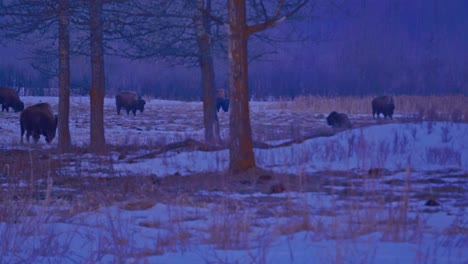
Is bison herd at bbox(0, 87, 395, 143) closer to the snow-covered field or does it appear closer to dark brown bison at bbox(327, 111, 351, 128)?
dark brown bison at bbox(327, 111, 351, 128)

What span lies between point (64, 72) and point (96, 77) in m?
0.77

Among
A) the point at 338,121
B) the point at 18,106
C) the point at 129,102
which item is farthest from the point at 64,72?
the point at 129,102

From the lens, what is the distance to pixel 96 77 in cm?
1567

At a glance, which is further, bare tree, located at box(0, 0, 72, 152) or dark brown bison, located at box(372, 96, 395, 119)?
dark brown bison, located at box(372, 96, 395, 119)

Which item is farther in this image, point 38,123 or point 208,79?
point 38,123

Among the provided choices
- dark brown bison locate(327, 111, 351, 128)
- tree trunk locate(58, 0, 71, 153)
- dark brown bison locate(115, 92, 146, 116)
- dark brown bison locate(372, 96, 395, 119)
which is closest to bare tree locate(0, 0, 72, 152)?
tree trunk locate(58, 0, 71, 153)

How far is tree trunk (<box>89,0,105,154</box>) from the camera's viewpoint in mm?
13852

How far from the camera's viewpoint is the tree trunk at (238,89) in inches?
401

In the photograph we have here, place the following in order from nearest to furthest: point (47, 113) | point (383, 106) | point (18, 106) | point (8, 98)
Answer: point (47, 113)
point (383, 106)
point (18, 106)
point (8, 98)

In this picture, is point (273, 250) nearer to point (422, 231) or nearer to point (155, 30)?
point (422, 231)

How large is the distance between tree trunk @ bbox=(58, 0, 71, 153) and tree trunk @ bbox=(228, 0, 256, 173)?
4678mm

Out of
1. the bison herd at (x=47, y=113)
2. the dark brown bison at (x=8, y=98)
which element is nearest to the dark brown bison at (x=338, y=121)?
the bison herd at (x=47, y=113)

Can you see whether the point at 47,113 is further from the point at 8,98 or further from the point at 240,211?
the point at 8,98

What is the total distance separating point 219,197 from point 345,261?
3.61m
